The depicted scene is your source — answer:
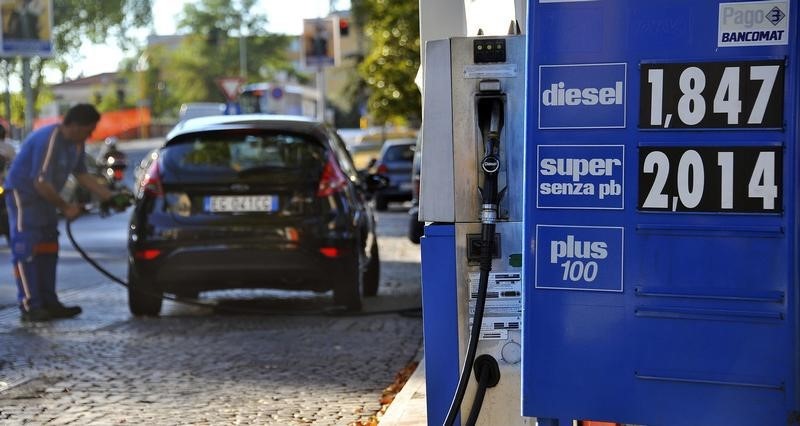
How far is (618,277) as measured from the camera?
4176mm

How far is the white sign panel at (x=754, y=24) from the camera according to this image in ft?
13.0

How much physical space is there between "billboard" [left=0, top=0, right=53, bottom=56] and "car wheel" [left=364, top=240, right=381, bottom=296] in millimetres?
11094

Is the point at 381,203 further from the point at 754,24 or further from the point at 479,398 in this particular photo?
the point at 754,24

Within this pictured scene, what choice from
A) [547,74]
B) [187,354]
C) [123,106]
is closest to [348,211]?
[187,354]

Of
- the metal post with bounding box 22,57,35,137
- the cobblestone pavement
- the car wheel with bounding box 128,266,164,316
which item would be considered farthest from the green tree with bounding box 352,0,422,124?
the car wheel with bounding box 128,266,164,316

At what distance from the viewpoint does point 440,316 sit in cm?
505

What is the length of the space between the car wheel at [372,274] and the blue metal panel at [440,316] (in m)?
7.09

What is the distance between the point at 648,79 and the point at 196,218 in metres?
6.87

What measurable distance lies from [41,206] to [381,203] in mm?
18954

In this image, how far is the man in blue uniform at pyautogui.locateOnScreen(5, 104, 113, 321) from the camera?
10945mm

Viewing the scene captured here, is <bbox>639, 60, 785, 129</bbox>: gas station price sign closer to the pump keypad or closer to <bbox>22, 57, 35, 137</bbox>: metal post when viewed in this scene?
the pump keypad

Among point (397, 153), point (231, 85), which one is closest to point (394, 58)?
point (397, 153)

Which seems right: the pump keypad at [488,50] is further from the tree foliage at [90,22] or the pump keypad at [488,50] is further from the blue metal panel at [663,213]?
the tree foliage at [90,22]

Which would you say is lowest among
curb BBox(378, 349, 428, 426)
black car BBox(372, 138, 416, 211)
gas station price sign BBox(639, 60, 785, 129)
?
black car BBox(372, 138, 416, 211)
